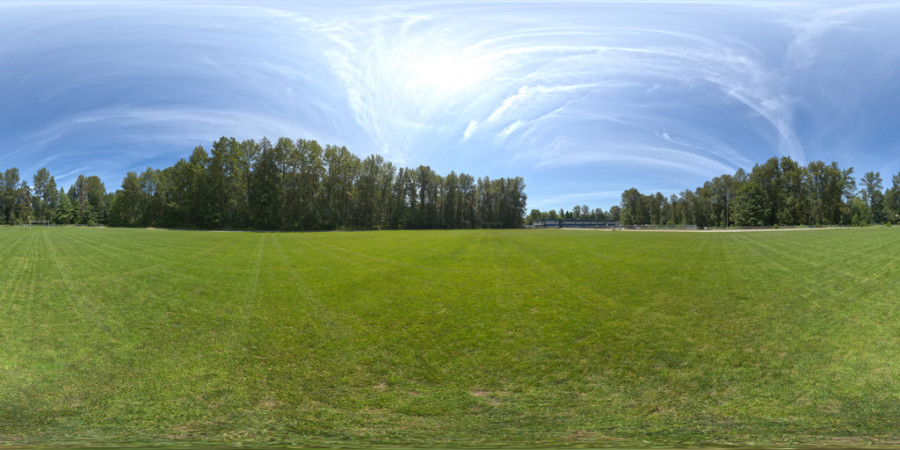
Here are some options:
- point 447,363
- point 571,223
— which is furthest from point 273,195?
point 571,223

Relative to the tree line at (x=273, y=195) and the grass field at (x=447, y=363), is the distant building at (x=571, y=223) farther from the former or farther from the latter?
the grass field at (x=447, y=363)

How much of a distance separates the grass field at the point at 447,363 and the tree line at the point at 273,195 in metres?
64.4

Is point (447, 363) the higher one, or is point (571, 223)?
point (571, 223)

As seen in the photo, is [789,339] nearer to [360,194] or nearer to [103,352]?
[103,352]

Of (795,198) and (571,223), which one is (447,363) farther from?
(571,223)

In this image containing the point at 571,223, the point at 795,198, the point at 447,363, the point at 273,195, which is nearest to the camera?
the point at 447,363

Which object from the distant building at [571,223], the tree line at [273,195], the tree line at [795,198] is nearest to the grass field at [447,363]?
the tree line at [273,195]

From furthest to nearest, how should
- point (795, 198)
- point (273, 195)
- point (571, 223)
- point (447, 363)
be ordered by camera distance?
point (571, 223) → point (795, 198) → point (273, 195) → point (447, 363)

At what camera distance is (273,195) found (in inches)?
2771

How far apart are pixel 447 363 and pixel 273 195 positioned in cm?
7318

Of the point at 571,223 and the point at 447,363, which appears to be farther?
the point at 571,223

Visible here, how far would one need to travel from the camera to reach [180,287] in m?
Answer: 10.4

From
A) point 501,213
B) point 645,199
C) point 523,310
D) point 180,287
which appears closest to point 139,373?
point 180,287

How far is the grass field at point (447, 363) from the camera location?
4.25 meters
